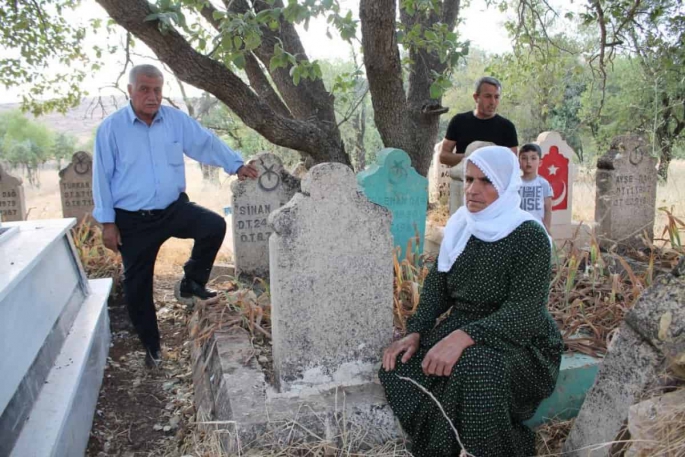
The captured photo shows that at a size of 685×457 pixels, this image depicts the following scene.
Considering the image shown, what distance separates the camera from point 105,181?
3.59 meters

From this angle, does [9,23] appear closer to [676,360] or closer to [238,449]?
[238,449]

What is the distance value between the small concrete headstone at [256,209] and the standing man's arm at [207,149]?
856 mm

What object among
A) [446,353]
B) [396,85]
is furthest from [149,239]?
[396,85]

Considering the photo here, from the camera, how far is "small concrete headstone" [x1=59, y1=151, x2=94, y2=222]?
671 cm

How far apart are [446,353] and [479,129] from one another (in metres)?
2.88

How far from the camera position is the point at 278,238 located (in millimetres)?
2713

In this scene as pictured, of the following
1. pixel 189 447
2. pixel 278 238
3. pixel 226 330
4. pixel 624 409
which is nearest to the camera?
pixel 624 409

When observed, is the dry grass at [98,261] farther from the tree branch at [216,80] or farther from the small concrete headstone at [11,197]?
the tree branch at [216,80]

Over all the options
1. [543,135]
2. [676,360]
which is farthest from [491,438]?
[543,135]

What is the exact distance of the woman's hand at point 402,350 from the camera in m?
2.63

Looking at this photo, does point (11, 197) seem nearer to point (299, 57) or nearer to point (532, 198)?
point (299, 57)

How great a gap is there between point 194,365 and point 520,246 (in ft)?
7.84

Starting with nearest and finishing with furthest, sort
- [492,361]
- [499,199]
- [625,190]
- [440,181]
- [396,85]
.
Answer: [492,361], [499,199], [396,85], [625,190], [440,181]

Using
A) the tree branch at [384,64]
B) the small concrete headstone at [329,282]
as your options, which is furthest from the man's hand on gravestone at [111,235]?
the tree branch at [384,64]
